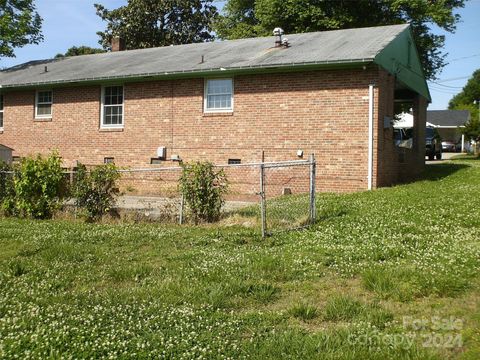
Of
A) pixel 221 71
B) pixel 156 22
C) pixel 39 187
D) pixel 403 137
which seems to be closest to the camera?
pixel 39 187

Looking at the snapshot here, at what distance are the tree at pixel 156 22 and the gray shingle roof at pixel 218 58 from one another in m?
19.4

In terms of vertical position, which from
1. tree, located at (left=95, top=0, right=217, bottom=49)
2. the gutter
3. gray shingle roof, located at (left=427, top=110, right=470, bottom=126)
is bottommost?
the gutter

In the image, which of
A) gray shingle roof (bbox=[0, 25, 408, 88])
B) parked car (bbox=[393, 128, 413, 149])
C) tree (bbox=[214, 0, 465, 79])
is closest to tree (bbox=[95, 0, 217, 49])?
tree (bbox=[214, 0, 465, 79])

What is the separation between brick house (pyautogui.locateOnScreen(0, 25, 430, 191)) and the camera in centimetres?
1456

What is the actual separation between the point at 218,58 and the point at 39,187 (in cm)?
868

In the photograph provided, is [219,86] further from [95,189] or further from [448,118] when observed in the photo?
[448,118]

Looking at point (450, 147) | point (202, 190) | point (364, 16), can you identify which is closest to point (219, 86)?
point (202, 190)

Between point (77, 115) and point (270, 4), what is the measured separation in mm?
16544

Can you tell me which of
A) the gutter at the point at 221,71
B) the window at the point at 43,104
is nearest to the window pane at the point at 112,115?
the gutter at the point at 221,71

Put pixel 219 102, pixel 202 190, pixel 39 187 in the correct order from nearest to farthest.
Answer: pixel 202 190 → pixel 39 187 → pixel 219 102

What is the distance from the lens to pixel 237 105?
16250 mm

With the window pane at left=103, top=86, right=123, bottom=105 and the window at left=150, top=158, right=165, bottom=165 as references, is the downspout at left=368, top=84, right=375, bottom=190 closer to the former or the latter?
the window at left=150, top=158, right=165, bottom=165

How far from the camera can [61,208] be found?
11352mm

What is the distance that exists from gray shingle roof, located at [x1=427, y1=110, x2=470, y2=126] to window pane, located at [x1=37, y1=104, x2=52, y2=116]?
183ft
